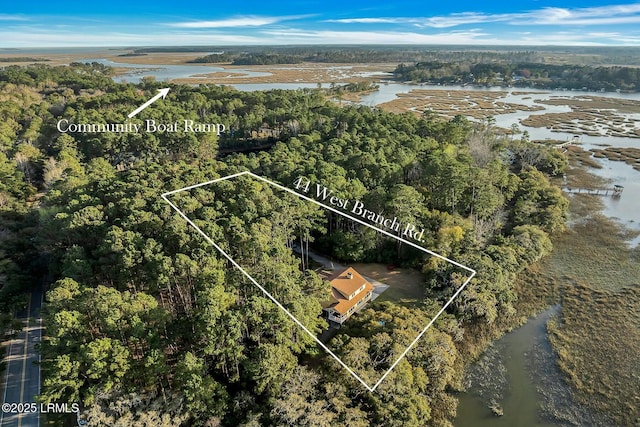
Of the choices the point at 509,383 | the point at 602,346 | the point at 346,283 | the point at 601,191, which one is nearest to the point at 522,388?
the point at 509,383

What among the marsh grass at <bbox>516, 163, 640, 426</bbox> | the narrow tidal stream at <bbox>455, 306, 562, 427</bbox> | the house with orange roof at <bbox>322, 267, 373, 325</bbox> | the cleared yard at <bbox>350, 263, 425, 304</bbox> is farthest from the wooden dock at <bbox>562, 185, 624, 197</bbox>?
the house with orange roof at <bbox>322, 267, 373, 325</bbox>

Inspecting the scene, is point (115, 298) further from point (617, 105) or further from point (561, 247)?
point (617, 105)

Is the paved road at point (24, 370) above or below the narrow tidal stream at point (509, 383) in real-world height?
above

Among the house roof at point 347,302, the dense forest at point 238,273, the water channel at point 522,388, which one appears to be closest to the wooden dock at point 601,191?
the dense forest at point 238,273

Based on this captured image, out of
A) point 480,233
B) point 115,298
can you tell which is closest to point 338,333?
point 115,298

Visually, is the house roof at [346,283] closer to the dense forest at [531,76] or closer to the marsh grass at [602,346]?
the marsh grass at [602,346]

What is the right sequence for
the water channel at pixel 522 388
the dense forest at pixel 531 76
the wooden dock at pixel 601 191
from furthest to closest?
the dense forest at pixel 531 76, the wooden dock at pixel 601 191, the water channel at pixel 522 388

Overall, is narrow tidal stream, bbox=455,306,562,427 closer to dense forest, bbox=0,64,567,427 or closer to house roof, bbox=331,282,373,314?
dense forest, bbox=0,64,567,427
